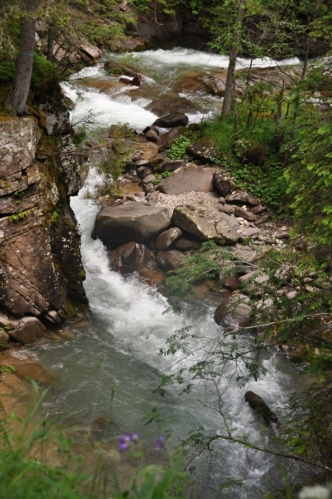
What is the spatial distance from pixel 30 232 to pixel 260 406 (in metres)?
4.78

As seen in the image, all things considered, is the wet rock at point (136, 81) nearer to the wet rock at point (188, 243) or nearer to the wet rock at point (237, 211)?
the wet rock at point (237, 211)

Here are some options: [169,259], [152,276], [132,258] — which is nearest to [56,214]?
[132,258]

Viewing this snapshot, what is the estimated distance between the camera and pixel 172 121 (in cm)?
1558

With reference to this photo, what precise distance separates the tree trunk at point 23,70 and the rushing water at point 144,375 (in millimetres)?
4152

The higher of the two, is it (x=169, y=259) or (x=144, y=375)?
(x=169, y=259)

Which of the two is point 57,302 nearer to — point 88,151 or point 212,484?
point 88,151

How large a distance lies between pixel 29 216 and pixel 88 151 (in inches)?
69.4

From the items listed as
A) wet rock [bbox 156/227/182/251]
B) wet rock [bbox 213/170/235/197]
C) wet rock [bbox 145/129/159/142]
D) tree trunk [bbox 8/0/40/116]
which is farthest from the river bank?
tree trunk [bbox 8/0/40/116]

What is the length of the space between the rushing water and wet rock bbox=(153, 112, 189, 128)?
522cm

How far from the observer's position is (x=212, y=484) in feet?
19.4

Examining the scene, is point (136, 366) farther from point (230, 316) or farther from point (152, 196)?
point (152, 196)

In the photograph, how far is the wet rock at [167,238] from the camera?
1106cm

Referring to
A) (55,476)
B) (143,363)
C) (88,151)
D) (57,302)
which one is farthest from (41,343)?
(55,476)

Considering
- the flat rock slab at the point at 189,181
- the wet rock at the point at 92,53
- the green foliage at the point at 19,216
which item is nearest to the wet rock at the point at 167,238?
the flat rock slab at the point at 189,181
